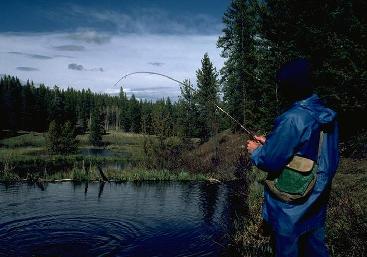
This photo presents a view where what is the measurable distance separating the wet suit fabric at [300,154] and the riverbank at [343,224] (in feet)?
11.6

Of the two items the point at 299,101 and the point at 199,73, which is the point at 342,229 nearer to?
Answer: the point at 299,101

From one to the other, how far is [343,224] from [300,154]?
223 inches

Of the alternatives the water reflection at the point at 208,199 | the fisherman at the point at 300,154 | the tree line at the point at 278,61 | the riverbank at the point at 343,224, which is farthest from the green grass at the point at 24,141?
the fisherman at the point at 300,154

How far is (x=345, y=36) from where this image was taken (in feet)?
49.3

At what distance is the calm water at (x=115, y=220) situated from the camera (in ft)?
39.2

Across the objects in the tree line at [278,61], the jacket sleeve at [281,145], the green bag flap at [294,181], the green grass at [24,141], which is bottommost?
the green grass at [24,141]

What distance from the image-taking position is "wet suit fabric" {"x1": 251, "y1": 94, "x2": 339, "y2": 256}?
3.50m

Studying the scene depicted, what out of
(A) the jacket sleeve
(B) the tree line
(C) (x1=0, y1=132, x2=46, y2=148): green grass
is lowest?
(C) (x1=0, y1=132, x2=46, y2=148): green grass

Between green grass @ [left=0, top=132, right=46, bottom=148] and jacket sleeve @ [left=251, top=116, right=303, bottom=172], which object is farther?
green grass @ [left=0, top=132, right=46, bottom=148]

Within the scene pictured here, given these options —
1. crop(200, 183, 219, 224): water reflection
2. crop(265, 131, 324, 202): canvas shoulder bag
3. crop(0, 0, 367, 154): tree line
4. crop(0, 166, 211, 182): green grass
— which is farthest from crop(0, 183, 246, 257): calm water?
crop(265, 131, 324, 202): canvas shoulder bag

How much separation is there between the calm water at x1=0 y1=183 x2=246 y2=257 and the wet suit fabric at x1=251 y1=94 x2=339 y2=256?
27.0 feet

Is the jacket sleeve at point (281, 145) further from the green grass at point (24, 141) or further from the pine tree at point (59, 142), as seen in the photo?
the green grass at point (24, 141)

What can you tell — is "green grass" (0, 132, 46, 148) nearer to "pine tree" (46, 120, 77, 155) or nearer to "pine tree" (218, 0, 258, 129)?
"pine tree" (46, 120, 77, 155)

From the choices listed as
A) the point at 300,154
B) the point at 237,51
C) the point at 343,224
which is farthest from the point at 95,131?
the point at 300,154
